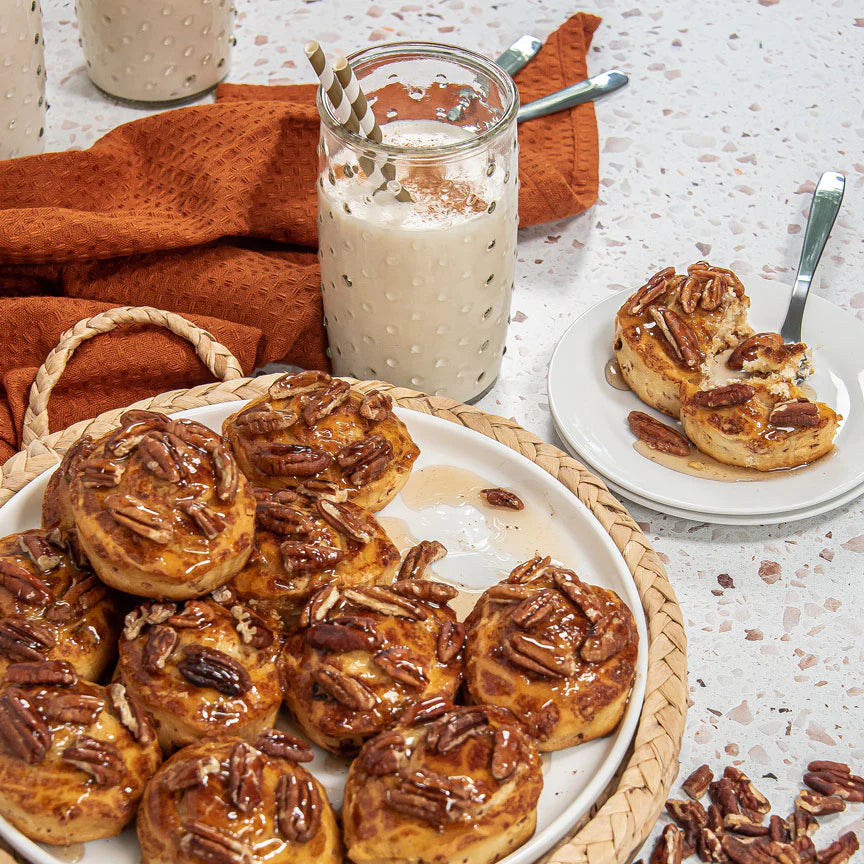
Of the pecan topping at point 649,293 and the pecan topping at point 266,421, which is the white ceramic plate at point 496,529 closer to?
the pecan topping at point 266,421

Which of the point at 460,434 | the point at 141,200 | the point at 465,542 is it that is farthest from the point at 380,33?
the point at 465,542

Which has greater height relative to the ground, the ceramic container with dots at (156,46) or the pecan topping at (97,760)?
the ceramic container with dots at (156,46)

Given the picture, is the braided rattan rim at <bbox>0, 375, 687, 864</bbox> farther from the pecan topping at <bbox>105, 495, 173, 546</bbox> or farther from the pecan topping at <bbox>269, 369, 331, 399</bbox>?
the pecan topping at <bbox>105, 495, 173, 546</bbox>

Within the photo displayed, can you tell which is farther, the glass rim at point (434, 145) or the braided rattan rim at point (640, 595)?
the glass rim at point (434, 145)

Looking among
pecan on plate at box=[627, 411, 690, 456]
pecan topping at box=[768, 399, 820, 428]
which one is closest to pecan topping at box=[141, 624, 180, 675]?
pecan on plate at box=[627, 411, 690, 456]

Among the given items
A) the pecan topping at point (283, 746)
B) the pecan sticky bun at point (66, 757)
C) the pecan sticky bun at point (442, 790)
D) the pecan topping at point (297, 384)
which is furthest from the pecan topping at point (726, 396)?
the pecan sticky bun at point (66, 757)

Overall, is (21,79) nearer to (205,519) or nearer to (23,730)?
(205,519)
